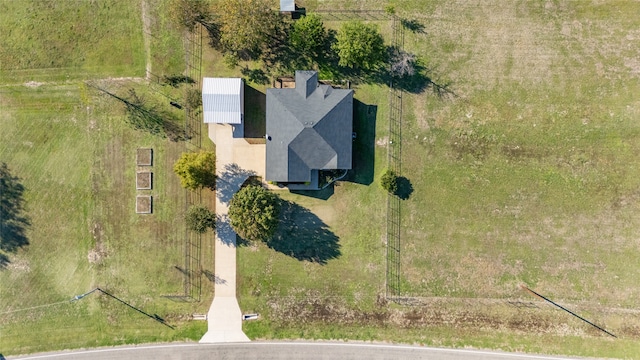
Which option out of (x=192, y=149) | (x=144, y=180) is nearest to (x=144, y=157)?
(x=144, y=180)

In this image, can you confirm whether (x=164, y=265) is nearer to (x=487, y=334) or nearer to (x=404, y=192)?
(x=404, y=192)

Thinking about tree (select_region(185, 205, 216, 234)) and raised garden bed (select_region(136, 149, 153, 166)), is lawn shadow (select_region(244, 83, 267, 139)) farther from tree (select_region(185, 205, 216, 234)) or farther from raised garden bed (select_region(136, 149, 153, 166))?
raised garden bed (select_region(136, 149, 153, 166))

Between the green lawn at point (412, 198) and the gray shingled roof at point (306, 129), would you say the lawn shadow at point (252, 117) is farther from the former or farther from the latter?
the gray shingled roof at point (306, 129)

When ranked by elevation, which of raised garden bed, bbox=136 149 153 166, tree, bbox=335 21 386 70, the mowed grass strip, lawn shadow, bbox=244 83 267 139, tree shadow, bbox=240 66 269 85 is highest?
tree, bbox=335 21 386 70

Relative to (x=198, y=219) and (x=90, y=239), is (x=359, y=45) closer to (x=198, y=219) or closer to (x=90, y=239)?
(x=198, y=219)

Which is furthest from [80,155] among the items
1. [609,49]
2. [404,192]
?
[609,49]


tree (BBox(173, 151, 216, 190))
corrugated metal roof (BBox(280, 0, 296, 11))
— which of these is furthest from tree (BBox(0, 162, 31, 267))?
corrugated metal roof (BBox(280, 0, 296, 11))
